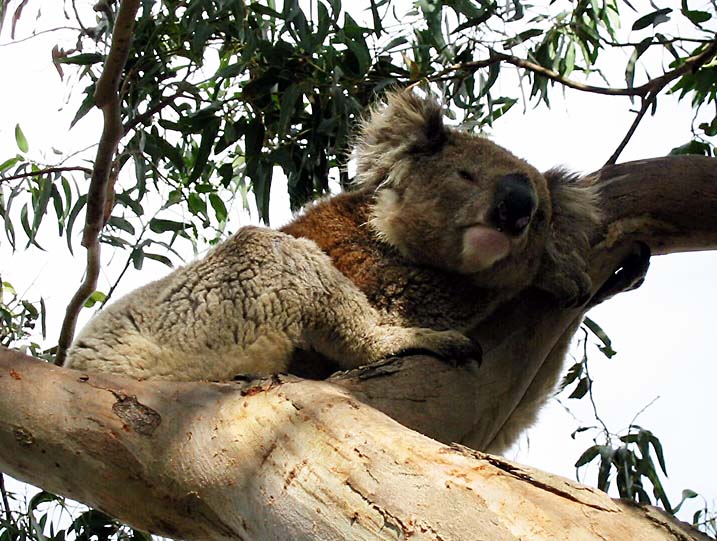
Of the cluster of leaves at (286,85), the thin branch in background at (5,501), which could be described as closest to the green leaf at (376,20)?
the cluster of leaves at (286,85)

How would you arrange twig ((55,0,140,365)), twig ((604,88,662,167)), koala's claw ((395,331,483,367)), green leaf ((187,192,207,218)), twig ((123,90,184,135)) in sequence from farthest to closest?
green leaf ((187,192,207,218)) → twig ((123,90,184,135)) → twig ((604,88,662,167)) → twig ((55,0,140,365)) → koala's claw ((395,331,483,367))

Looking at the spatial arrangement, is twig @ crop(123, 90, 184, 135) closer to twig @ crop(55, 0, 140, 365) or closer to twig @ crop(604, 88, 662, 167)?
twig @ crop(55, 0, 140, 365)

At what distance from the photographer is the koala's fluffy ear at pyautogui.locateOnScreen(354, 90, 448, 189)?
2.78 m

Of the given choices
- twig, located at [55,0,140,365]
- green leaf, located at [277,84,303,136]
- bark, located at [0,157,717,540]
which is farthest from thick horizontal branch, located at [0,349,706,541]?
green leaf, located at [277,84,303,136]

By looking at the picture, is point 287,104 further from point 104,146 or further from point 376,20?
point 104,146

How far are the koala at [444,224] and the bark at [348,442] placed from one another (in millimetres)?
92

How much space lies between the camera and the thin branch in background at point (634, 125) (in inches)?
109

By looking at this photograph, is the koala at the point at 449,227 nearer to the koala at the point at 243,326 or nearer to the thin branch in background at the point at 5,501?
the koala at the point at 243,326

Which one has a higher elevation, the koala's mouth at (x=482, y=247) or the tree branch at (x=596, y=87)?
the tree branch at (x=596, y=87)

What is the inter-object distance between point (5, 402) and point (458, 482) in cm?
91

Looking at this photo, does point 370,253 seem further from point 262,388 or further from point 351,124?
point 262,388

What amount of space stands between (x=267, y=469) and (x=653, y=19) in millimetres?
2307

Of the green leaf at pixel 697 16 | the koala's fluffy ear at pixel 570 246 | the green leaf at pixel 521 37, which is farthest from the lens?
the green leaf at pixel 521 37

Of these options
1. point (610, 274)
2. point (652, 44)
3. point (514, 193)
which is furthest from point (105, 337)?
point (652, 44)
